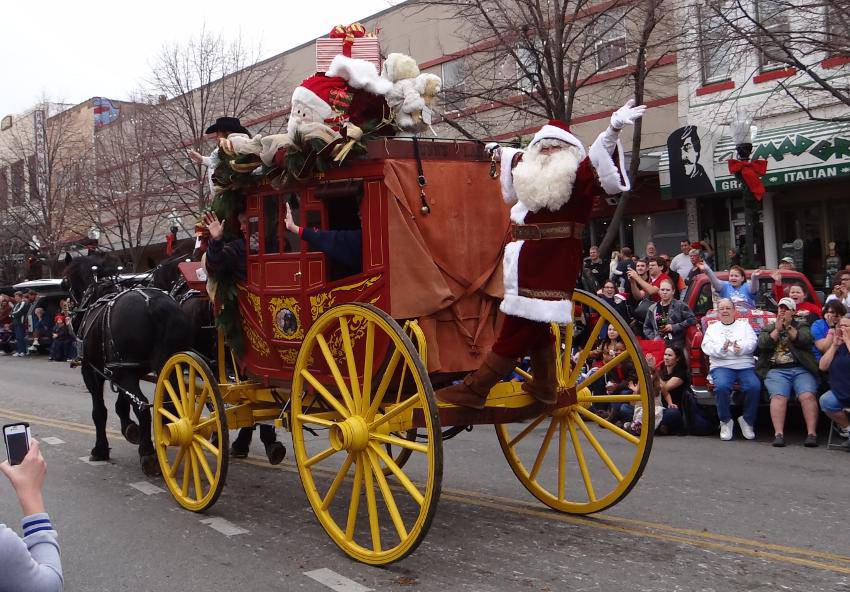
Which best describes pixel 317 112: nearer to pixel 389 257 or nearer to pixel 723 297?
pixel 389 257

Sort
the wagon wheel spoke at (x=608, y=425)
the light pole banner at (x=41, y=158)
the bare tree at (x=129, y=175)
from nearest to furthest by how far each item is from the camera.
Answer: the wagon wheel spoke at (x=608, y=425)
the bare tree at (x=129, y=175)
the light pole banner at (x=41, y=158)

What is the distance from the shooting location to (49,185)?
105 ft

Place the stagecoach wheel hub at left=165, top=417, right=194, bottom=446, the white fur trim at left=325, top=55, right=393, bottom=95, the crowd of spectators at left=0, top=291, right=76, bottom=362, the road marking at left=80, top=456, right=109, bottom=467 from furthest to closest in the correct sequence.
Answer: the crowd of spectators at left=0, top=291, right=76, bottom=362, the road marking at left=80, top=456, right=109, bottom=467, the stagecoach wheel hub at left=165, top=417, right=194, bottom=446, the white fur trim at left=325, top=55, right=393, bottom=95

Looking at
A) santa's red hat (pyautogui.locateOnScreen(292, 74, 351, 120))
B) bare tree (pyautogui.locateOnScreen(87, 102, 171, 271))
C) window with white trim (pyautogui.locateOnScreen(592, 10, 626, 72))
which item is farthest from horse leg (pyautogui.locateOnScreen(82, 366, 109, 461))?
bare tree (pyautogui.locateOnScreen(87, 102, 171, 271))

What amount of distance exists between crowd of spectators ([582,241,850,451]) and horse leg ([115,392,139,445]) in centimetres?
456

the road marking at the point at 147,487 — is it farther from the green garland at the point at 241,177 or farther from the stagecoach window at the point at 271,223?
the stagecoach window at the point at 271,223

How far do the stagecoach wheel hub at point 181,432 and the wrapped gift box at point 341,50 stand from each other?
9.16 ft

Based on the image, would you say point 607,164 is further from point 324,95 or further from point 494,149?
point 324,95

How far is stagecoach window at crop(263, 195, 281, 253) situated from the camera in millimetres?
6449

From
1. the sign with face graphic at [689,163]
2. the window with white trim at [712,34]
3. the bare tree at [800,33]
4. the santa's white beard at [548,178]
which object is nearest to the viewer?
the santa's white beard at [548,178]

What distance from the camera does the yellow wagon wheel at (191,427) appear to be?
6.35m

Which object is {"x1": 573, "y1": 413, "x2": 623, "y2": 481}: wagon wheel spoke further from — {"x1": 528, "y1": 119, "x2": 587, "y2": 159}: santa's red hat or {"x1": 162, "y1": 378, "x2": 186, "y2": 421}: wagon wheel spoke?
{"x1": 162, "y1": 378, "x2": 186, "y2": 421}: wagon wheel spoke

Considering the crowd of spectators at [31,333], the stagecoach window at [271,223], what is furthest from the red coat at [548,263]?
the crowd of spectators at [31,333]

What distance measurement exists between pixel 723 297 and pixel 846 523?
5.19 m
